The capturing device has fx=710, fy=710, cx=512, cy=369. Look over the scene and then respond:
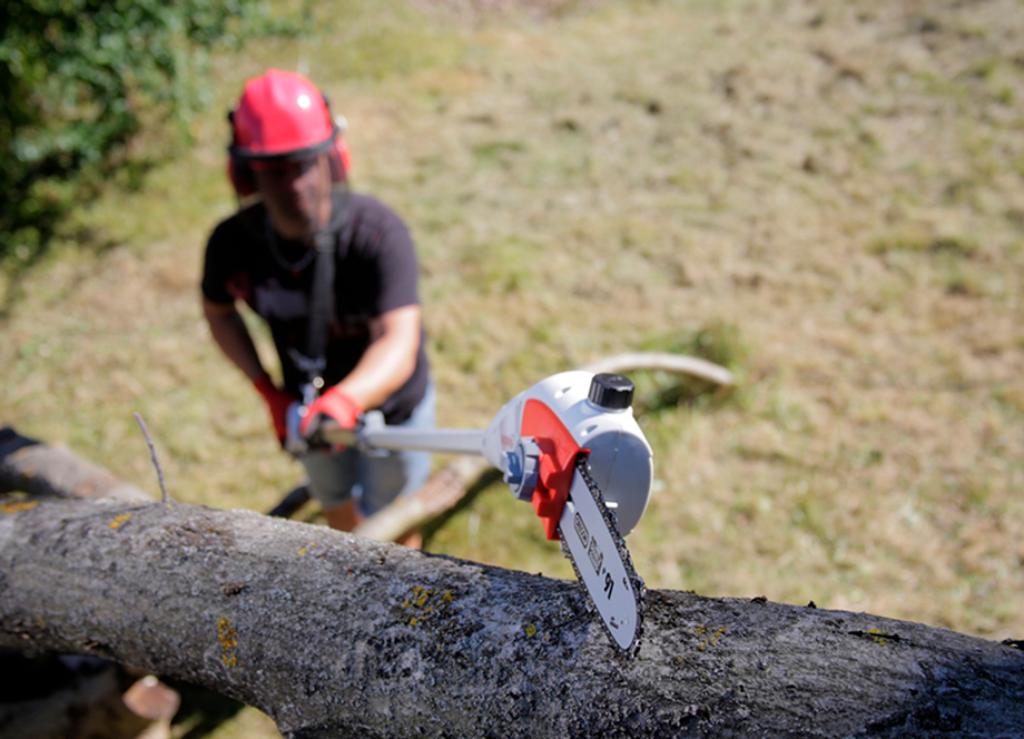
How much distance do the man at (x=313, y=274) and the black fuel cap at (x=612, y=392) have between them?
1.38 metres

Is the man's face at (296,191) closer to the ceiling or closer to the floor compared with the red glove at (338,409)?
closer to the ceiling

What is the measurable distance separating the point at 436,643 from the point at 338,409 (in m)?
1.31

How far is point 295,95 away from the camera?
2.50m

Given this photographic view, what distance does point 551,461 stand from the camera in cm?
129

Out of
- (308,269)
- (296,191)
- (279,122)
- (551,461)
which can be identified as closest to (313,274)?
(308,269)

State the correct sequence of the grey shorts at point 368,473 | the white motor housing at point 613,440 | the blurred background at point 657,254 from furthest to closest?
the blurred background at point 657,254
the grey shorts at point 368,473
the white motor housing at point 613,440

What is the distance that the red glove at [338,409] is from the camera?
94.3 inches

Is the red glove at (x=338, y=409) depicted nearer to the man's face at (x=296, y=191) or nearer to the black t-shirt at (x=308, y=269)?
the black t-shirt at (x=308, y=269)

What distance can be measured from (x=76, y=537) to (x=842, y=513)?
3.53 metres

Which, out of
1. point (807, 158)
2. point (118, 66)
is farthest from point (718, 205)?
point (118, 66)

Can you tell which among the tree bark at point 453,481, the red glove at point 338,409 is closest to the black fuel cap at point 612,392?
the red glove at point 338,409

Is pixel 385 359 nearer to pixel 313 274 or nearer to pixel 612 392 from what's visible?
pixel 313 274

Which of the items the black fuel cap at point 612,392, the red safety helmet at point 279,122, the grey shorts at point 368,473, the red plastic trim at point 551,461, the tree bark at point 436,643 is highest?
the red safety helmet at point 279,122

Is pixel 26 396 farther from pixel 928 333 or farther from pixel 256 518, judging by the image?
pixel 928 333
